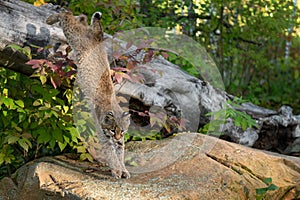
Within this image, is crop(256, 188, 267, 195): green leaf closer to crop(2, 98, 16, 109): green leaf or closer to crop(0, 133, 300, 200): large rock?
crop(0, 133, 300, 200): large rock

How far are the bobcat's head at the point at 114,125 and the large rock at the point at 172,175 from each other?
0.35m

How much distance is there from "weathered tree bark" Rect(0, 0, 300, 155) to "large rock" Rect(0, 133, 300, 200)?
1.61ft

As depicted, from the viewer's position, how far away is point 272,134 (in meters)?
5.50

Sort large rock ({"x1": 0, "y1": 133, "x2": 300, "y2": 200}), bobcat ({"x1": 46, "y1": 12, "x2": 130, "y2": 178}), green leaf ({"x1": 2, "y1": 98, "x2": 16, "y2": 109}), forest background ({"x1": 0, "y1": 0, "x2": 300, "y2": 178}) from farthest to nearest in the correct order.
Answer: forest background ({"x1": 0, "y1": 0, "x2": 300, "y2": 178})
green leaf ({"x1": 2, "y1": 98, "x2": 16, "y2": 109})
bobcat ({"x1": 46, "y1": 12, "x2": 130, "y2": 178})
large rock ({"x1": 0, "y1": 133, "x2": 300, "y2": 200})

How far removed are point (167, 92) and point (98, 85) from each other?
1.19 metres

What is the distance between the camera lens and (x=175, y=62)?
559 centimetres

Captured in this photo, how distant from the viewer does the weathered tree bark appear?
3945mm

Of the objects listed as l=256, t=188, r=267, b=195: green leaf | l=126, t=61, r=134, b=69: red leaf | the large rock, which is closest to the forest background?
the large rock

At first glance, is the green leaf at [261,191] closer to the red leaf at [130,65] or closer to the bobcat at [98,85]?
the bobcat at [98,85]

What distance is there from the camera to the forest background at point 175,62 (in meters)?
3.85

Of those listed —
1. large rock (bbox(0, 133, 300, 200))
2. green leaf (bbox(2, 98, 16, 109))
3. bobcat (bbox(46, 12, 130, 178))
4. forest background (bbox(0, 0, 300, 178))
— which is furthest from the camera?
forest background (bbox(0, 0, 300, 178))

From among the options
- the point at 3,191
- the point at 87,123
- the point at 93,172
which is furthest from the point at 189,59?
the point at 3,191

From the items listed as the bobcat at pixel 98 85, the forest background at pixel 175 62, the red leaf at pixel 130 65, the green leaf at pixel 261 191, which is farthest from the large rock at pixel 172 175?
the red leaf at pixel 130 65

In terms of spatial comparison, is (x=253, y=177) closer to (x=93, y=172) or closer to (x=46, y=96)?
(x=93, y=172)
